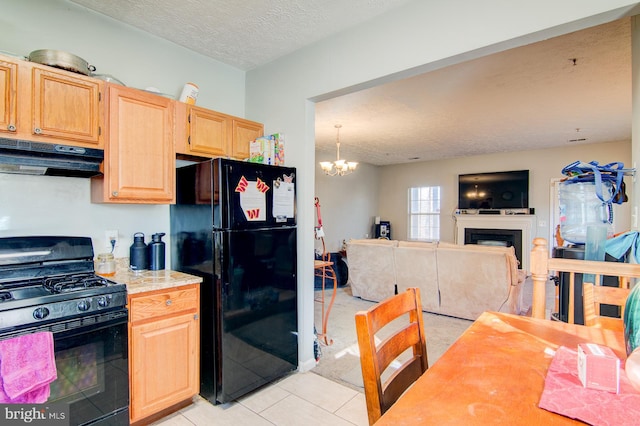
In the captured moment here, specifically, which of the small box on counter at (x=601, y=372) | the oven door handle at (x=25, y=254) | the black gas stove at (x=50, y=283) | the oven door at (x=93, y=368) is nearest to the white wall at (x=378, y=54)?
the oven door at (x=93, y=368)

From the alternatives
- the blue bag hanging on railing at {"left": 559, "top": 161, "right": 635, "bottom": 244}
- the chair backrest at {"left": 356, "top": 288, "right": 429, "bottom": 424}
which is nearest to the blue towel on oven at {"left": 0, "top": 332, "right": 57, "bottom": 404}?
the chair backrest at {"left": 356, "top": 288, "right": 429, "bottom": 424}

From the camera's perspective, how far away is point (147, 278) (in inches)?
86.1

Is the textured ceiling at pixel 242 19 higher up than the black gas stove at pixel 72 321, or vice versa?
the textured ceiling at pixel 242 19

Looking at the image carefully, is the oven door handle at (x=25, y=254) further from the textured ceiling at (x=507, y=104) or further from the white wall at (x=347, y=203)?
the white wall at (x=347, y=203)

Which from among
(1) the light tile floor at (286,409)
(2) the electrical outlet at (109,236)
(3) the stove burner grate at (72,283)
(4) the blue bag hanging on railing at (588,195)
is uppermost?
(4) the blue bag hanging on railing at (588,195)

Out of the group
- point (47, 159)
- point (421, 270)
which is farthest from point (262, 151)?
point (421, 270)

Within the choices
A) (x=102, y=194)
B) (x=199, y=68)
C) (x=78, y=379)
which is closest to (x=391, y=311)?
(x=78, y=379)

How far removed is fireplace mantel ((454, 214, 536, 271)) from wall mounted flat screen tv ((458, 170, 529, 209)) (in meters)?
0.22

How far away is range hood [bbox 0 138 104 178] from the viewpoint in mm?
1714

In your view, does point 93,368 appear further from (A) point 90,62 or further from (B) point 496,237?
(B) point 496,237

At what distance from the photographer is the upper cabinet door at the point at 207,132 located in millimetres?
2432

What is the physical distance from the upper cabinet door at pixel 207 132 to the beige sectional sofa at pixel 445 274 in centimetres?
271

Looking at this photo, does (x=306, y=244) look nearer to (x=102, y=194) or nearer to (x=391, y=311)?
(x=102, y=194)

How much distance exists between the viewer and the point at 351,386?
2.48 metres
